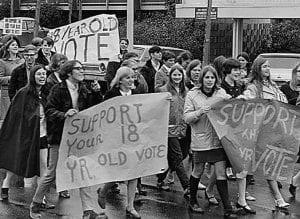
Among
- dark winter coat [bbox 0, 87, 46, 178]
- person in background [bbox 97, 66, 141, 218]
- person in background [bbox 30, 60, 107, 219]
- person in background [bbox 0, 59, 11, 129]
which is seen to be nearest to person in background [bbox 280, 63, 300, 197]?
person in background [bbox 97, 66, 141, 218]

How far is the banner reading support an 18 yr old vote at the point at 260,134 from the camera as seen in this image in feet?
27.5

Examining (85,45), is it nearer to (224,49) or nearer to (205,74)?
(205,74)

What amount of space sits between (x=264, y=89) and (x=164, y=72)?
1.58 meters

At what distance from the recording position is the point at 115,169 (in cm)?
800

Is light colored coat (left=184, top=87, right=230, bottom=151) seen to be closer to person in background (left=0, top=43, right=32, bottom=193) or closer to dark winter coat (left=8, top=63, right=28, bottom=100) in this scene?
person in background (left=0, top=43, right=32, bottom=193)

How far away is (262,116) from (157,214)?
1604 mm

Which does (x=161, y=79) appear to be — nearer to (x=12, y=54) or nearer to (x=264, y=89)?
(x=264, y=89)

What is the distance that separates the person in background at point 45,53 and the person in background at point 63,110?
2960 mm

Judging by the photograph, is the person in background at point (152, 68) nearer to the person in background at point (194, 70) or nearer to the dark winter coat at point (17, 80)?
the person in background at point (194, 70)

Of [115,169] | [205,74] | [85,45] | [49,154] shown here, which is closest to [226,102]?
[205,74]

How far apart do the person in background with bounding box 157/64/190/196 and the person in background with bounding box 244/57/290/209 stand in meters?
0.84

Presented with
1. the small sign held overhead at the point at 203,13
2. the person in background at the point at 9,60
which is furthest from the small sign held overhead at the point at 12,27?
the person in background at the point at 9,60

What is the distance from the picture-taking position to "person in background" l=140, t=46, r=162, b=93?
10.9m

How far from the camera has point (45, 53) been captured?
11438mm
